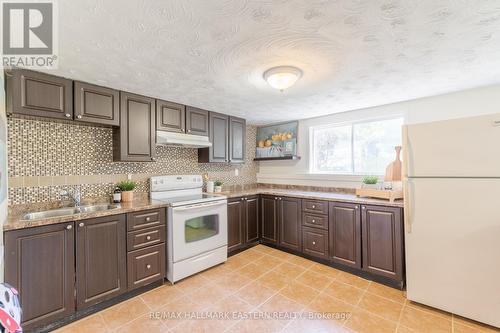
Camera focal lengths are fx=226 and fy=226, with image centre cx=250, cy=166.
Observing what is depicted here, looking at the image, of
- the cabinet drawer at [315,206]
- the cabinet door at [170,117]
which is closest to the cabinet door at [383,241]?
the cabinet drawer at [315,206]

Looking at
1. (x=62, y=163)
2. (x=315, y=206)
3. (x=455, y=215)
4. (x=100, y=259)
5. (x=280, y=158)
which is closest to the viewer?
(x=455, y=215)

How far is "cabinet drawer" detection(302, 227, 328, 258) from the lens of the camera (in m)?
2.91

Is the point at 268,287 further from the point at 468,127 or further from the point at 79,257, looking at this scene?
the point at 468,127

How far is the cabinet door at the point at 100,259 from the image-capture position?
6.26 ft

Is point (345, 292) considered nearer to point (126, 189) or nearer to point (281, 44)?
point (281, 44)

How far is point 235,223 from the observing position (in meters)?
3.28

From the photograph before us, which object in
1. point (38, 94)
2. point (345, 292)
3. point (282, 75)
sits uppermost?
point (282, 75)

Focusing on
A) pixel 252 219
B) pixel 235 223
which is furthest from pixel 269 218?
pixel 235 223

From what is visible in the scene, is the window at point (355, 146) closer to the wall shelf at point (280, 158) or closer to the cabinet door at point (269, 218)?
the wall shelf at point (280, 158)

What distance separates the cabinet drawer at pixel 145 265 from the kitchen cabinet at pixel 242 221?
39.9 inches

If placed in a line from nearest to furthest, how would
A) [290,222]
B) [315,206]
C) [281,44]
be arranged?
[281,44]
[315,206]
[290,222]

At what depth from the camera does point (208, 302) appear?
214 centimetres

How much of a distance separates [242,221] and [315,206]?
3.58 ft

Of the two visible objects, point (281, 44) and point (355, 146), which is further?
point (355, 146)
